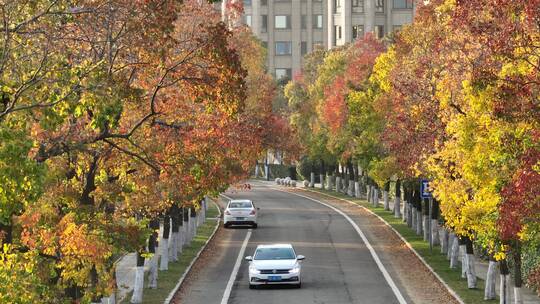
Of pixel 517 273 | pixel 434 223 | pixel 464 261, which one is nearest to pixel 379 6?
pixel 434 223

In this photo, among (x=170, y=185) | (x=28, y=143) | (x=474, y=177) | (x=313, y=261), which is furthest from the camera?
(x=313, y=261)

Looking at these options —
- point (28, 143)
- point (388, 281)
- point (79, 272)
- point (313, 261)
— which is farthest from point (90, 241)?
point (313, 261)

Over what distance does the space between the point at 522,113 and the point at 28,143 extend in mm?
10264

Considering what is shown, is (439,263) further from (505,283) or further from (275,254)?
(505,283)

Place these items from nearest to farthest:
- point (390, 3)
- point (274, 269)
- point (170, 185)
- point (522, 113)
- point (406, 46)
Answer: point (522, 113) < point (170, 185) < point (274, 269) < point (406, 46) < point (390, 3)

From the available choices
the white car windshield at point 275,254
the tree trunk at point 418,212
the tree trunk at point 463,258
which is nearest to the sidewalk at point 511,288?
the tree trunk at point 463,258

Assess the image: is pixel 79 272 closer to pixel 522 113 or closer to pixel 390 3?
pixel 522 113

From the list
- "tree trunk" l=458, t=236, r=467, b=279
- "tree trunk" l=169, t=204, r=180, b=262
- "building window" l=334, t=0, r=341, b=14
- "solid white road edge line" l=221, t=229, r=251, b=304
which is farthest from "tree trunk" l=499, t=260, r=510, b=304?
"building window" l=334, t=0, r=341, b=14

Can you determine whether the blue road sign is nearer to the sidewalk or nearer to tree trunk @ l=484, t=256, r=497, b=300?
the sidewalk

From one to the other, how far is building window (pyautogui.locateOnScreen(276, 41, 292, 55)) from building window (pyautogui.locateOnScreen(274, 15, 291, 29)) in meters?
2.19

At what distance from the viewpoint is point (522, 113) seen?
22422 mm

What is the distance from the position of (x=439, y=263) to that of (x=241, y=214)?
741 inches

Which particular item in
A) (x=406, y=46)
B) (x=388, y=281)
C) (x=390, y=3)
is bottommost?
(x=388, y=281)

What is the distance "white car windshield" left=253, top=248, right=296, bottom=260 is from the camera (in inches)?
1603
